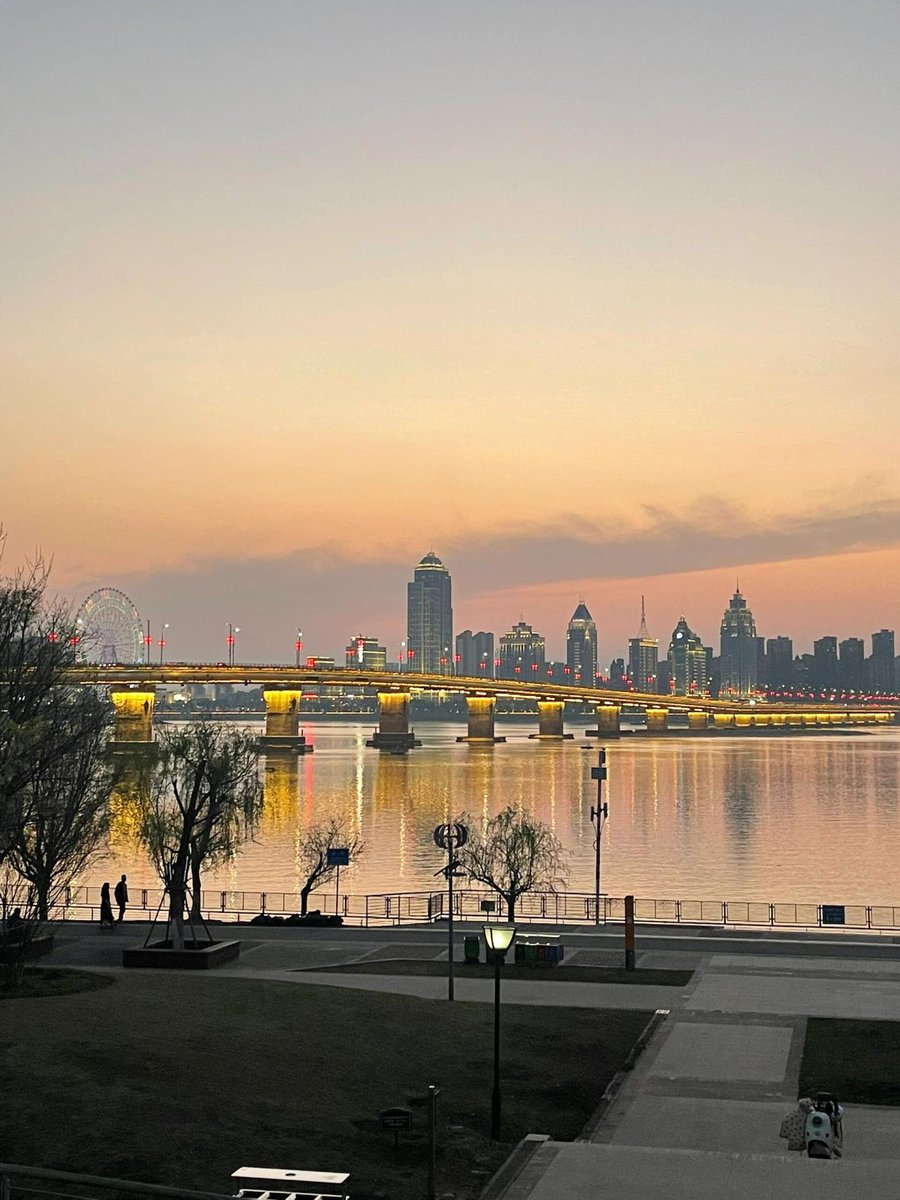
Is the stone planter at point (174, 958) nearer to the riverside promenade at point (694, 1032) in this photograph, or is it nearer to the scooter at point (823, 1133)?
the riverside promenade at point (694, 1032)

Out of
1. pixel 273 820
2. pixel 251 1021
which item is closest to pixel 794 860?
pixel 273 820

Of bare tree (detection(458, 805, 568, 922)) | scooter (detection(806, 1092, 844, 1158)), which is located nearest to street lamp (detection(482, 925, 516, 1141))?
scooter (detection(806, 1092, 844, 1158))

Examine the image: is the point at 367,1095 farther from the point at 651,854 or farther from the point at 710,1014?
→ the point at 651,854

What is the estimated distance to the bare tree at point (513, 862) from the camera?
55625 millimetres

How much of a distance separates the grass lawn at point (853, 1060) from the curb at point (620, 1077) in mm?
3398

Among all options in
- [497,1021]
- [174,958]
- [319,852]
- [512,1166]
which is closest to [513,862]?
[319,852]

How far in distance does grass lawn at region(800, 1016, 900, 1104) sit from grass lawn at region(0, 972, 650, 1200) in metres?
4.00

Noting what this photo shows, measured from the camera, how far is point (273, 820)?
384 ft

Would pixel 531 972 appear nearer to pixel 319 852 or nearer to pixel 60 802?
pixel 60 802

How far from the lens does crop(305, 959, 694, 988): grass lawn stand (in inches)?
1479

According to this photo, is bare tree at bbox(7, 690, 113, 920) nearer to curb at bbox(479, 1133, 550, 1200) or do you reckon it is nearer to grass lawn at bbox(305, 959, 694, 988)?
grass lawn at bbox(305, 959, 694, 988)

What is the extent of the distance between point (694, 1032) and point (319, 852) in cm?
3715

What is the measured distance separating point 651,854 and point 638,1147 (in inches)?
2948

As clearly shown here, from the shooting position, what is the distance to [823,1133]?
20.4m
